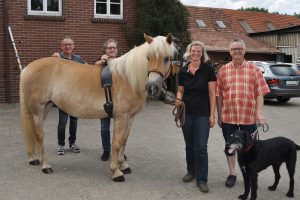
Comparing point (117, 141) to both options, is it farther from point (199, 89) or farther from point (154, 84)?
point (199, 89)

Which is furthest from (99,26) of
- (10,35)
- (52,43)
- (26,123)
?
(26,123)

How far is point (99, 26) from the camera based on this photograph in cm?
1186

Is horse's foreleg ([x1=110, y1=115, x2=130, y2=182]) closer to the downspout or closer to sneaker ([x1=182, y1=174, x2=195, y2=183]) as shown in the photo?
sneaker ([x1=182, y1=174, x2=195, y2=183])

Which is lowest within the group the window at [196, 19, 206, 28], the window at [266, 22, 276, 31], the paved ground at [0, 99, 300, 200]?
the paved ground at [0, 99, 300, 200]

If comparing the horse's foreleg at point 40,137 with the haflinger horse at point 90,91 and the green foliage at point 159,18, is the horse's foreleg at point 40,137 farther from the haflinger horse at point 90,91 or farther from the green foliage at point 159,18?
the green foliage at point 159,18

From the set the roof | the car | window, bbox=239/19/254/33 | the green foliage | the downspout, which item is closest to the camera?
the downspout

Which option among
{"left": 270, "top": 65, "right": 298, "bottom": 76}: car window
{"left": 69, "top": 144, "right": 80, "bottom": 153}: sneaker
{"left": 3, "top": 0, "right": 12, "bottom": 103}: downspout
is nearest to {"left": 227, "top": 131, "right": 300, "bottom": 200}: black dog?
{"left": 69, "top": 144, "right": 80, "bottom": 153}: sneaker

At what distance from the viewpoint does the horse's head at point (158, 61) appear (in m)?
4.20

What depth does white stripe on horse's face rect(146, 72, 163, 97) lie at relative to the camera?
4176mm

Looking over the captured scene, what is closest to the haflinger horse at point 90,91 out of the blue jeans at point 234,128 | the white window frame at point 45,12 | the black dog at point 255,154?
the blue jeans at point 234,128

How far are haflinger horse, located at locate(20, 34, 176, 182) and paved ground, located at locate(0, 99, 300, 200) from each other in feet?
0.94

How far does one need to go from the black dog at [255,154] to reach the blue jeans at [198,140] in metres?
→ 0.50

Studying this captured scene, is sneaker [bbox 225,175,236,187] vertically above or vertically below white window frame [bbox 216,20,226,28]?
below

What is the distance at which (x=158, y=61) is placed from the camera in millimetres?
4293
